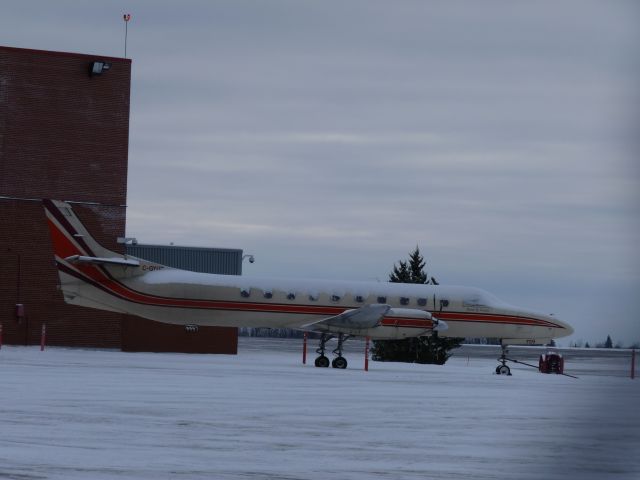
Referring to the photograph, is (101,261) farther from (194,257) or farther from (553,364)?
(553,364)

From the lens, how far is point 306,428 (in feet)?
54.4

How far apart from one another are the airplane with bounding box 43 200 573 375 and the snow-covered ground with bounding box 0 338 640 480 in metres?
10.6

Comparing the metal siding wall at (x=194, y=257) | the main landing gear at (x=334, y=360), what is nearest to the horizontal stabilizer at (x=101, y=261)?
the main landing gear at (x=334, y=360)

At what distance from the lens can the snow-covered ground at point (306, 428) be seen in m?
6.29

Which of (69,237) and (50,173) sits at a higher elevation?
(50,173)

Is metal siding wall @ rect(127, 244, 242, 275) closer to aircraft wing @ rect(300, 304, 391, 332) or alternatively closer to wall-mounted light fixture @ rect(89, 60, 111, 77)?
wall-mounted light fixture @ rect(89, 60, 111, 77)

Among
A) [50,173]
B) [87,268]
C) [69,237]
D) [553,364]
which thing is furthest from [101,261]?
[553,364]

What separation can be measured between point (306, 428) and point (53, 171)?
36.7 meters

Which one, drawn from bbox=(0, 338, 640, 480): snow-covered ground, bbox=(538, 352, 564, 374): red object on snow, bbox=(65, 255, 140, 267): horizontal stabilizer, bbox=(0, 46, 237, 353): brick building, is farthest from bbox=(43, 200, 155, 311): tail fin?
bbox=(538, 352, 564, 374): red object on snow

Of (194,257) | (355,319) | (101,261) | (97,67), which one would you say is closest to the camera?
(101,261)

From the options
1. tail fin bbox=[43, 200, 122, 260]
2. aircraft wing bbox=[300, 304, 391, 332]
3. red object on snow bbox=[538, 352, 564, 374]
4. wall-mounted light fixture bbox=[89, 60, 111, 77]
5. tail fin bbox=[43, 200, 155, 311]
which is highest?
wall-mounted light fixture bbox=[89, 60, 111, 77]

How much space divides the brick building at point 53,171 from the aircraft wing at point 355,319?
14.5 metres

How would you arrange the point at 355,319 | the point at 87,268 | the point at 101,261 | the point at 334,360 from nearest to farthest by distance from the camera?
the point at 101,261 → the point at 87,268 → the point at 355,319 → the point at 334,360

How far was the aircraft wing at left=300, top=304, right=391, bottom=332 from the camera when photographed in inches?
1571
